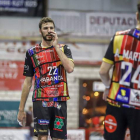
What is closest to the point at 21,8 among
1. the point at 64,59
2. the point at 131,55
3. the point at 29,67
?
the point at 29,67

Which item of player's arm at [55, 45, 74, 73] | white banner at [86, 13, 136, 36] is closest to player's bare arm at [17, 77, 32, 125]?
player's arm at [55, 45, 74, 73]

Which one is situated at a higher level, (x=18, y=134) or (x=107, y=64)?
(x=107, y=64)

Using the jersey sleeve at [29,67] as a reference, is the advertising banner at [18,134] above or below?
below

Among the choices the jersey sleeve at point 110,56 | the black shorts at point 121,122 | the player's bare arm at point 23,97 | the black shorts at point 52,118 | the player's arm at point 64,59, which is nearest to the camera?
the black shorts at point 121,122

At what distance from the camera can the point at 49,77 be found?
5.32 m

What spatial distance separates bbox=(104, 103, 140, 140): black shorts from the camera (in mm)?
3803

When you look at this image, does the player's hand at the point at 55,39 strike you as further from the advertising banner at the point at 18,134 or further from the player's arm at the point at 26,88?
the advertising banner at the point at 18,134

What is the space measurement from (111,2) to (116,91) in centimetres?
1172

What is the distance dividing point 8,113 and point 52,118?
8476 millimetres

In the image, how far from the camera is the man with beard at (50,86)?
17.2ft

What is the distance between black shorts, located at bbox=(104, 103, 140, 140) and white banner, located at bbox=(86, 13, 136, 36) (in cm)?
1120

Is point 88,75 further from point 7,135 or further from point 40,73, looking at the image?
point 40,73

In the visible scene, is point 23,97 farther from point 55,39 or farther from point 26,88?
point 55,39

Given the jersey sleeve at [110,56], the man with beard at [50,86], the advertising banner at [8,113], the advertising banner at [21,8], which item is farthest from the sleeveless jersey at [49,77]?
the advertising banner at [21,8]
